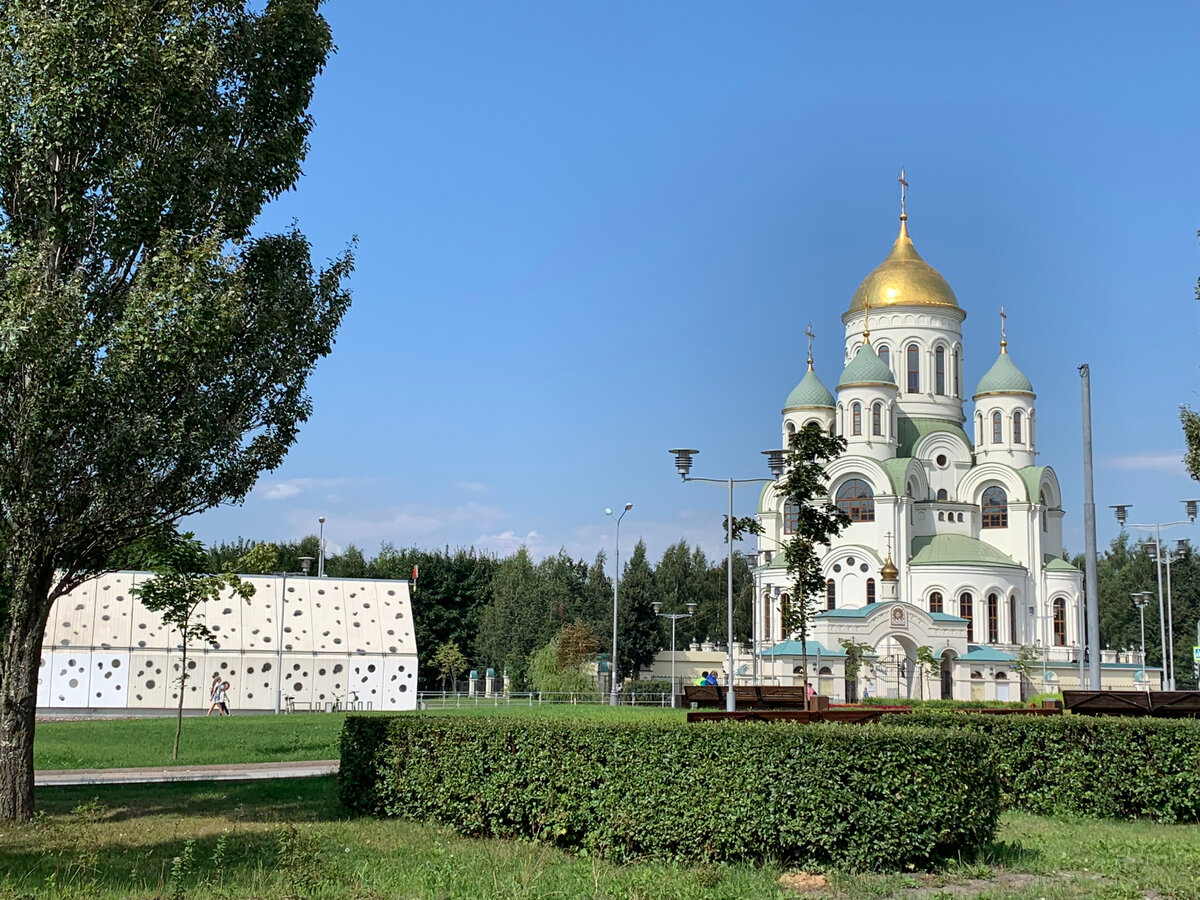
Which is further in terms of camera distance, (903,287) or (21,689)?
(903,287)

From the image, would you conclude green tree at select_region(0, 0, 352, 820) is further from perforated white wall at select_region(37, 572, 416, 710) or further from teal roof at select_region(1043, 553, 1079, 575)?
teal roof at select_region(1043, 553, 1079, 575)

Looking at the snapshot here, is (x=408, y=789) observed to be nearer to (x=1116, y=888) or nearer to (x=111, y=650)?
(x=1116, y=888)

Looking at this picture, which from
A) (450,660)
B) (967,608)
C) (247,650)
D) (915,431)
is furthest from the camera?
(915,431)

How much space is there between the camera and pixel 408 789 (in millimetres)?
13383

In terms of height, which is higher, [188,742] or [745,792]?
[745,792]

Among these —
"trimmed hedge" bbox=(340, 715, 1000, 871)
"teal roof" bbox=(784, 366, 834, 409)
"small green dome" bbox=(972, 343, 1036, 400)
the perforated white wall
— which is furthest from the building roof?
"trimmed hedge" bbox=(340, 715, 1000, 871)

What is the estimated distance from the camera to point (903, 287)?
7438 centimetres

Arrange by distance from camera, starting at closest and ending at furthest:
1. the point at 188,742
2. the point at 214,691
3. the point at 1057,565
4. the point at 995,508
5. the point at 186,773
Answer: the point at 186,773 < the point at 188,742 < the point at 214,691 < the point at 1057,565 < the point at 995,508

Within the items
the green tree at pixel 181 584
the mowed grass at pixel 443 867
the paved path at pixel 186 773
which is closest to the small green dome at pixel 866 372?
the green tree at pixel 181 584

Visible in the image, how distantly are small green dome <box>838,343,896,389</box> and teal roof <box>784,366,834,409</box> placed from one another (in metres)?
1.49

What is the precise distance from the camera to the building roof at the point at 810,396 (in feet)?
233

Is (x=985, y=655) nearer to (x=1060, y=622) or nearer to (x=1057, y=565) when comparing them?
(x=1060, y=622)

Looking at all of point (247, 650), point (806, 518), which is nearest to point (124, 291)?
point (806, 518)

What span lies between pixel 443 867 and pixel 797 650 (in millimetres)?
49100
